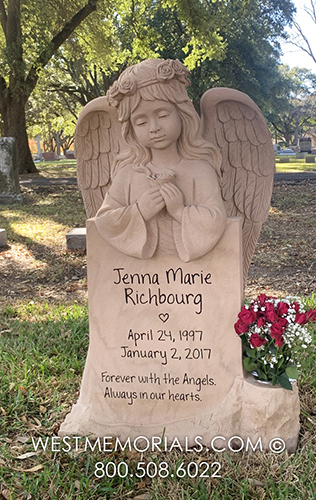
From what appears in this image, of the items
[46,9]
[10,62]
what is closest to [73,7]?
[46,9]

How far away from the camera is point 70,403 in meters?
3.32

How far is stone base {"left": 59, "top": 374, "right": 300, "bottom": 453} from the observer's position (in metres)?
2.70

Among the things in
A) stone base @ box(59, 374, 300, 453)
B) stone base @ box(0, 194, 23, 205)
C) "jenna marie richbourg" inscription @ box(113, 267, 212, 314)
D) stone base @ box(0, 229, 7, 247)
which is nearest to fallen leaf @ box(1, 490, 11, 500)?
stone base @ box(59, 374, 300, 453)

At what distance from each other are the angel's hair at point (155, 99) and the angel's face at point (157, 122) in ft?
0.11

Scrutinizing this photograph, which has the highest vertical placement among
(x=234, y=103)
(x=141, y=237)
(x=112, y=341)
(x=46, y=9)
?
(x=46, y=9)

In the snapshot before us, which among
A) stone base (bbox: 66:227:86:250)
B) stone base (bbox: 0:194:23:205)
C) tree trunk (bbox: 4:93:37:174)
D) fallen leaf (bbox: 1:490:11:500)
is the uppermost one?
tree trunk (bbox: 4:93:37:174)

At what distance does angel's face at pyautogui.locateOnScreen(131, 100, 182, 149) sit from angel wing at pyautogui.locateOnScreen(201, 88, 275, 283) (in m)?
0.36

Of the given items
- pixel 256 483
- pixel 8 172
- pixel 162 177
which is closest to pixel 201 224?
pixel 162 177

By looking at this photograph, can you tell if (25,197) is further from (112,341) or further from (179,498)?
(179,498)

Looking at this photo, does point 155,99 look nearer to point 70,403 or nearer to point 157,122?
point 157,122

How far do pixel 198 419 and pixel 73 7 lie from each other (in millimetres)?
14735

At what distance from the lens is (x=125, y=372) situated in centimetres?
299

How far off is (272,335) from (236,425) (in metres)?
0.64

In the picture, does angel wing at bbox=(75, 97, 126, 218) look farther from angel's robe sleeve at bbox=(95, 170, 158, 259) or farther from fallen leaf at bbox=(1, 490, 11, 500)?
fallen leaf at bbox=(1, 490, 11, 500)
